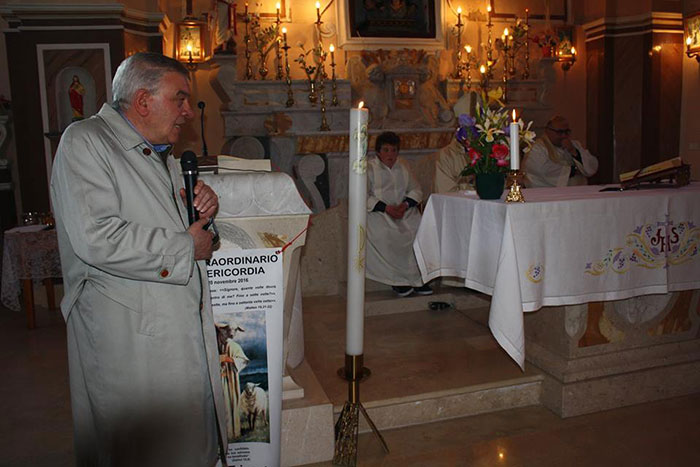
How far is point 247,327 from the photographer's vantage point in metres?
2.45

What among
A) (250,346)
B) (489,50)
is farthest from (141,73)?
(489,50)

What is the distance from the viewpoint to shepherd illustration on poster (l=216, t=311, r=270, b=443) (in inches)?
96.1

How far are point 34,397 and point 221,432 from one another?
80.9 inches

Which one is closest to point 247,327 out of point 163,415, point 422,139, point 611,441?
point 163,415

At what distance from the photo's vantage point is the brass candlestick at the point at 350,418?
262cm

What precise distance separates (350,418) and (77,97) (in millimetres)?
5669

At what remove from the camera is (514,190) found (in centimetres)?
316

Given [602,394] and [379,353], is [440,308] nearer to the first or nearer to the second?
[379,353]

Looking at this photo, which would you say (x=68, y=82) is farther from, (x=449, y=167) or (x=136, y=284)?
(x=136, y=284)

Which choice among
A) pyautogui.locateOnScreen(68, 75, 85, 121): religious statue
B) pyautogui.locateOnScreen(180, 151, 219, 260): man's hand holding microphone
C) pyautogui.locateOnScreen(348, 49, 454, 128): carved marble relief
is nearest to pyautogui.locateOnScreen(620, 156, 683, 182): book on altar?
pyautogui.locateOnScreen(180, 151, 219, 260): man's hand holding microphone

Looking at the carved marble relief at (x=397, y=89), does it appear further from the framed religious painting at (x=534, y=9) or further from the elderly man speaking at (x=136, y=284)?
the elderly man speaking at (x=136, y=284)

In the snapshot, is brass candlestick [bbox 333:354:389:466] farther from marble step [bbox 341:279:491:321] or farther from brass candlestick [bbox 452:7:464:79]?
brass candlestick [bbox 452:7:464:79]

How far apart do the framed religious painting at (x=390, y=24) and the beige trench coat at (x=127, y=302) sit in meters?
6.77

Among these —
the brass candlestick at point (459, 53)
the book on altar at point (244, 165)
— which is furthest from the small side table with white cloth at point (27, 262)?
the brass candlestick at point (459, 53)
